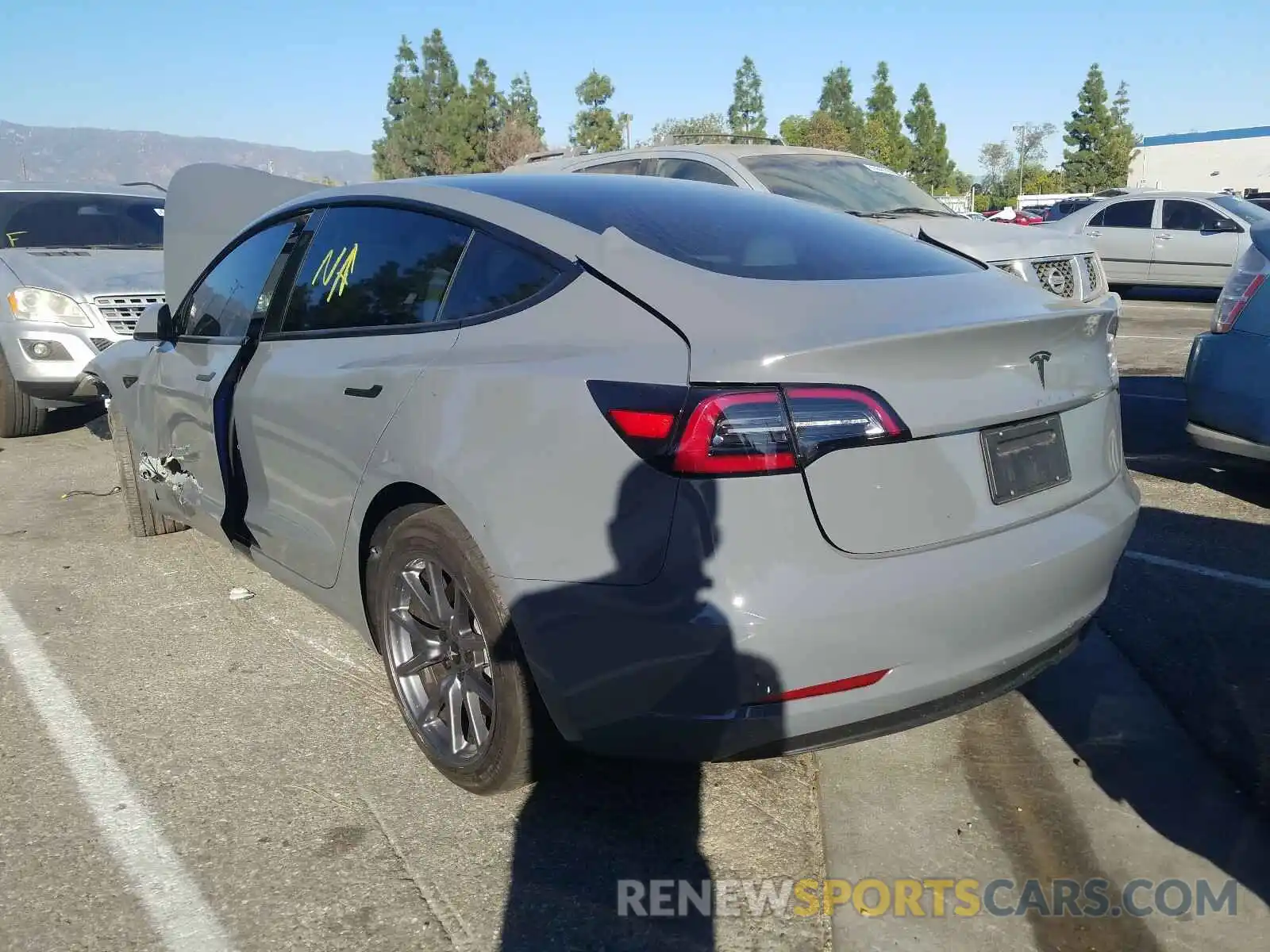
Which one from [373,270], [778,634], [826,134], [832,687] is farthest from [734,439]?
[826,134]

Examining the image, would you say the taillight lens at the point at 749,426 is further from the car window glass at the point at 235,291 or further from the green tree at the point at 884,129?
the green tree at the point at 884,129

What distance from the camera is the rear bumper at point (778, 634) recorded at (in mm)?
2221

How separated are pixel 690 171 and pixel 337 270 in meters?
5.13

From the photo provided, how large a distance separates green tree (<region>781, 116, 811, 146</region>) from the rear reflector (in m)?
55.7

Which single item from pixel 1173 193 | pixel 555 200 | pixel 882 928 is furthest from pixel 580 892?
pixel 1173 193

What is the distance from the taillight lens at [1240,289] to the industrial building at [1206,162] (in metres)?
70.1

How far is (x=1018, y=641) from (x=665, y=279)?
1.19 meters

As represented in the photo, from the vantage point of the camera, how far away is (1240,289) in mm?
5160

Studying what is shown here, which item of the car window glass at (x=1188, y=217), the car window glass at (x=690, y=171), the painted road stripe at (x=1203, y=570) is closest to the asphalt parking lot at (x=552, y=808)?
the painted road stripe at (x=1203, y=570)

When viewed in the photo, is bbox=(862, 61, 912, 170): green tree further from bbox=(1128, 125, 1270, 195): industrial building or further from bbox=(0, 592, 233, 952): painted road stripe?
bbox=(0, 592, 233, 952): painted road stripe

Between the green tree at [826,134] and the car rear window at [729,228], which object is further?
the green tree at [826,134]

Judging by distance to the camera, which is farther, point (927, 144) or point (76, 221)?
point (927, 144)

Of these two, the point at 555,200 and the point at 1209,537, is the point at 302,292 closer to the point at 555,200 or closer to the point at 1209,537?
the point at 555,200

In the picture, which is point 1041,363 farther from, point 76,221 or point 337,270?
point 76,221
